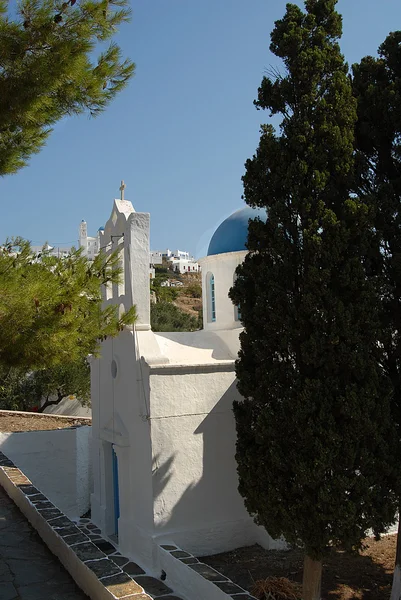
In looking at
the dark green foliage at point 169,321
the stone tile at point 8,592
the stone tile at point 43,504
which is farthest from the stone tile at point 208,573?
the dark green foliage at point 169,321

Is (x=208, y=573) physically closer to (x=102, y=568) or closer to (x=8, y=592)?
(x=102, y=568)

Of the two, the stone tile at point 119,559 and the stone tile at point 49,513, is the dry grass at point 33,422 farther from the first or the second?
the stone tile at point 49,513

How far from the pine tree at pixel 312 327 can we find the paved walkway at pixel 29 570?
8.58 feet

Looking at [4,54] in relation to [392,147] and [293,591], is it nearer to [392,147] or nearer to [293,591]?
[392,147]

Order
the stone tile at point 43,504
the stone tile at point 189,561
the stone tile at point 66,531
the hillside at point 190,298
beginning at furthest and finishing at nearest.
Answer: the hillside at point 190,298 → the stone tile at point 189,561 → the stone tile at point 43,504 → the stone tile at point 66,531

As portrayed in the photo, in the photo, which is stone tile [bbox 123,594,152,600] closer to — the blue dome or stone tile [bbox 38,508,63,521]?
stone tile [bbox 38,508,63,521]

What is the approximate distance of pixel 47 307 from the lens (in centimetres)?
536

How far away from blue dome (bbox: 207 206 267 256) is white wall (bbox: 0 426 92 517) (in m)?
5.97

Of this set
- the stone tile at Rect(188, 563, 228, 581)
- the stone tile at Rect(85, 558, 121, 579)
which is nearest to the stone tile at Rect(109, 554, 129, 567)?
the stone tile at Rect(188, 563, 228, 581)

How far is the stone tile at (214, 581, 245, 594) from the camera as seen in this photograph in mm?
6410

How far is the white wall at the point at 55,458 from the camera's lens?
14008mm

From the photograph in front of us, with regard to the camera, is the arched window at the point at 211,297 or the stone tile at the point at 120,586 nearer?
the stone tile at the point at 120,586

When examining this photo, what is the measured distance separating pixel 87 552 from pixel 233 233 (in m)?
7.35

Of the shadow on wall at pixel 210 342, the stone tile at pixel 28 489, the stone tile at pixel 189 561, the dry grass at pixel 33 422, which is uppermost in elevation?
the shadow on wall at pixel 210 342
